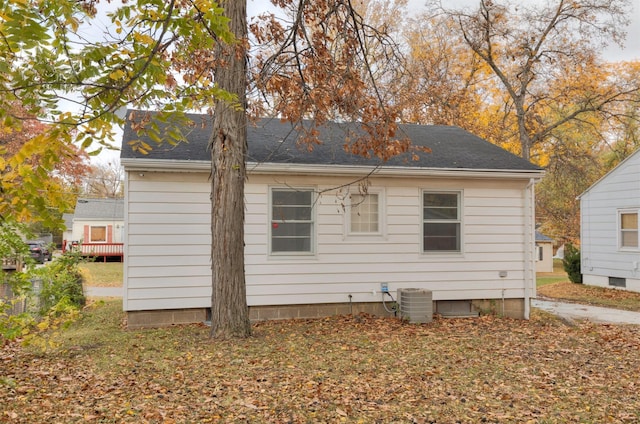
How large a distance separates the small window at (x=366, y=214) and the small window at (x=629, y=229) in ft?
32.4

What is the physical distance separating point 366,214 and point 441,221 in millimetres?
1525

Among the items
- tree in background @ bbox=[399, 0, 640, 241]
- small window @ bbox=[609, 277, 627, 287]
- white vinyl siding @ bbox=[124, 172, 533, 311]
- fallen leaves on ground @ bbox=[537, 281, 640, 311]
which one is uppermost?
tree in background @ bbox=[399, 0, 640, 241]

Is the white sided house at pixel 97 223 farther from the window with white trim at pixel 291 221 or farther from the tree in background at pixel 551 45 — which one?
the window with white trim at pixel 291 221

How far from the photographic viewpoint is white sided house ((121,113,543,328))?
8.70 metres

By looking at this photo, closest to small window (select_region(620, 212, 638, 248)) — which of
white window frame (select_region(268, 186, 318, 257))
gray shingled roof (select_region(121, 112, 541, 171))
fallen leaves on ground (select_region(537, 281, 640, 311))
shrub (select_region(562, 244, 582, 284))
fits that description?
fallen leaves on ground (select_region(537, 281, 640, 311))

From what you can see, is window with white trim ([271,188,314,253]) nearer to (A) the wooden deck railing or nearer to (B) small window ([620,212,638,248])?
(B) small window ([620,212,638,248])

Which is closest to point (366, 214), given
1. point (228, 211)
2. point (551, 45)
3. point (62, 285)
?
point (228, 211)

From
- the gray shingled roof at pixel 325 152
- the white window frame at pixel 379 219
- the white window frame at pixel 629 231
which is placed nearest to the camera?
the gray shingled roof at pixel 325 152

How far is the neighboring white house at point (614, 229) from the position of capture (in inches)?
600

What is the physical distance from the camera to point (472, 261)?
1016cm

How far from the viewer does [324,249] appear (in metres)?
9.51

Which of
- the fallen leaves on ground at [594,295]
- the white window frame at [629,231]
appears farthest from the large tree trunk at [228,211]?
the white window frame at [629,231]

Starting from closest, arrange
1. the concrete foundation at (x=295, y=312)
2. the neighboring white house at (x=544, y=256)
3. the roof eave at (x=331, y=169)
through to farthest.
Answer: the roof eave at (x=331, y=169)
the concrete foundation at (x=295, y=312)
the neighboring white house at (x=544, y=256)

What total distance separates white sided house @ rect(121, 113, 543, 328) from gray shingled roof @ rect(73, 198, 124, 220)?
25625 mm
